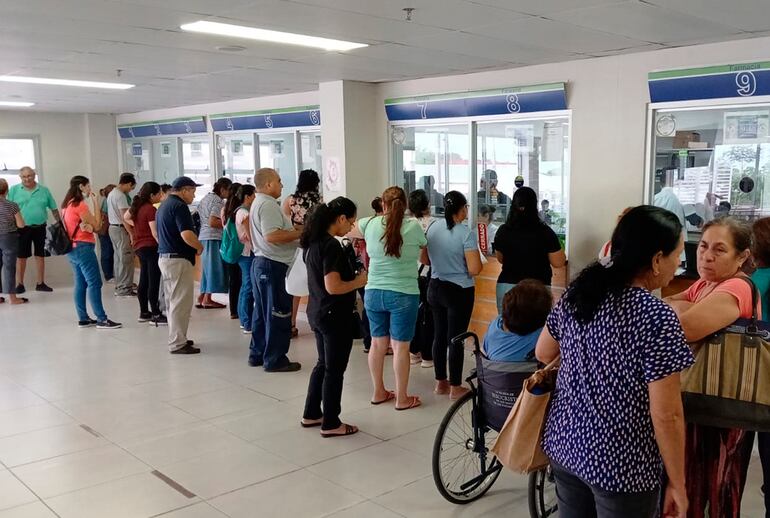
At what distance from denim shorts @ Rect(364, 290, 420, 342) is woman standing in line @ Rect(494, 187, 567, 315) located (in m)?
0.75

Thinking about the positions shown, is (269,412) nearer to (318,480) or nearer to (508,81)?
(318,480)

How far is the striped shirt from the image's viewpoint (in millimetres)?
8344

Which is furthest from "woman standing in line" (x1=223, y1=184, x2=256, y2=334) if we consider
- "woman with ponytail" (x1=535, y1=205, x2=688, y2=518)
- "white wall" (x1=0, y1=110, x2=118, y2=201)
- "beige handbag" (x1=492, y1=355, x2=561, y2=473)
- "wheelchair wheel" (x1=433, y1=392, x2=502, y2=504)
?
"white wall" (x1=0, y1=110, x2=118, y2=201)

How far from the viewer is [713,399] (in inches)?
76.2

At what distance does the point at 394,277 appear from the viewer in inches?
169

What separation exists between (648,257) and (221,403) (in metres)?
3.74

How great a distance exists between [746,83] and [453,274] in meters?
2.31

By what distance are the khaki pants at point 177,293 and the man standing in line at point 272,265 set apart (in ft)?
3.05

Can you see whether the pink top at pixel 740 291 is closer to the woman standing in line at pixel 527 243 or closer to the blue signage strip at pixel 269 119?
the woman standing in line at pixel 527 243

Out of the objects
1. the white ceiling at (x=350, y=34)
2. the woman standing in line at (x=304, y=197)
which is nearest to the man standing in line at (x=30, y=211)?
the white ceiling at (x=350, y=34)

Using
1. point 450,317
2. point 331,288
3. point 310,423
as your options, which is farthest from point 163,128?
point 331,288

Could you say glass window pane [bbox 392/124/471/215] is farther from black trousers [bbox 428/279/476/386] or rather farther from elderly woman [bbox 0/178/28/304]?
elderly woman [bbox 0/178/28/304]

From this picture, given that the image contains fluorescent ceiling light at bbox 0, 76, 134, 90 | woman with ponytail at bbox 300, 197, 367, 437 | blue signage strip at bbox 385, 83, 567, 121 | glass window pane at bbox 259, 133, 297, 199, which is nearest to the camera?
woman with ponytail at bbox 300, 197, 367, 437

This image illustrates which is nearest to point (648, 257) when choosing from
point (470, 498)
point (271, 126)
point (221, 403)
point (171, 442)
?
point (470, 498)
